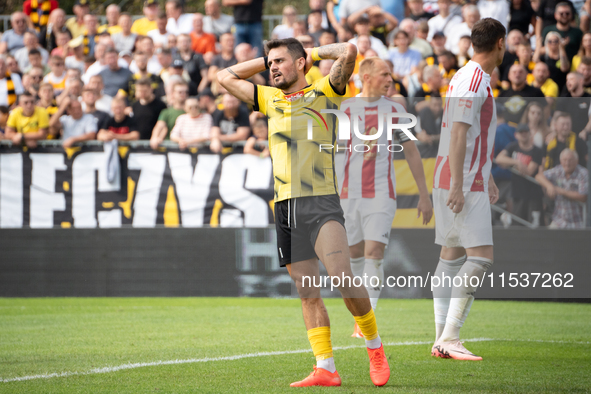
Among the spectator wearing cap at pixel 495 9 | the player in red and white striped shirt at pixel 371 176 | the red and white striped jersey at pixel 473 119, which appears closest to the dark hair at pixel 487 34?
the red and white striped jersey at pixel 473 119

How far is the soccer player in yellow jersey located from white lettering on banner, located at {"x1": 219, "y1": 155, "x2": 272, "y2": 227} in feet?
18.9

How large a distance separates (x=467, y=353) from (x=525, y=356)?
1.83 feet

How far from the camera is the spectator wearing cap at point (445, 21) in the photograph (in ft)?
43.2

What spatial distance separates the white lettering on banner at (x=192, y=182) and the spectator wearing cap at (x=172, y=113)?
2.47 ft

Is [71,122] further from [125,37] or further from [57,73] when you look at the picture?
[125,37]

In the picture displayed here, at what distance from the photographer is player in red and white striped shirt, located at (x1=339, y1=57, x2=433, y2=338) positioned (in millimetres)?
6887

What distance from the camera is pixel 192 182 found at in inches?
419

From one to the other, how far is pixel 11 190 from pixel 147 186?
2.12 metres

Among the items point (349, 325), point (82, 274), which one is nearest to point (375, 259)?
point (349, 325)

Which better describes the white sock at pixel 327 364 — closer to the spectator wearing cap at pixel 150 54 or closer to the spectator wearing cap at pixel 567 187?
the spectator wearing cap at pixel 567 187

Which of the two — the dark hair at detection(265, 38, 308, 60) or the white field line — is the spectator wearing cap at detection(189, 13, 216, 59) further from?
the dark hair at detection(265, 38, 308, 60)

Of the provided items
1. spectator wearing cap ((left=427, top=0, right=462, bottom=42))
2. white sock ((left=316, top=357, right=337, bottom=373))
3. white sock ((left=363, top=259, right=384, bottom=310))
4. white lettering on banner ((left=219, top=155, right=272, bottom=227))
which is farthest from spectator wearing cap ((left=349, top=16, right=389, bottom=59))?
white sock ((left=316, top=357, right=337, bottom=373))

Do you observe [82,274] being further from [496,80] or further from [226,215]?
[496,80]

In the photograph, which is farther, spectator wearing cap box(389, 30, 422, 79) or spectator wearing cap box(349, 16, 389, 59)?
spectator wearing cap box(349, 16, 389, 59)
